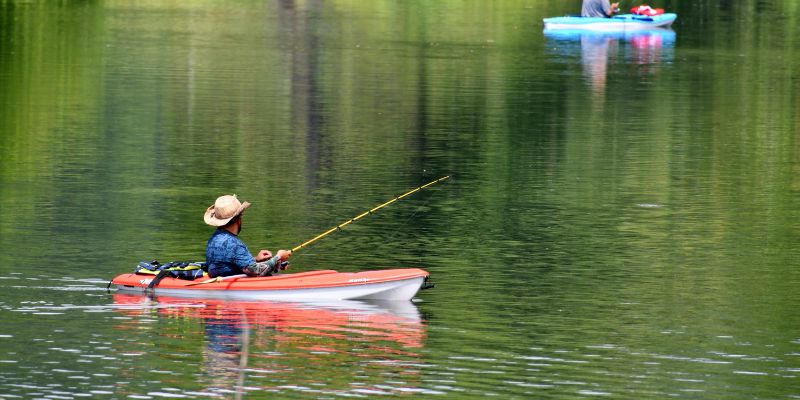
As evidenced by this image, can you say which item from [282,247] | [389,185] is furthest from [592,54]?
[282,247]

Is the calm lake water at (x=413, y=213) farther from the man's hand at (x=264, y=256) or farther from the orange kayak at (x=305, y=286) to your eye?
the man's hand at (x=264, y=256)

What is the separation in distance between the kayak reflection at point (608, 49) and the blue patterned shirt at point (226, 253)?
2600 cm

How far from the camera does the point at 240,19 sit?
231 feet

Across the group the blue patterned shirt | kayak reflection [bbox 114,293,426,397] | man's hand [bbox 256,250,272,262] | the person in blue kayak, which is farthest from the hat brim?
the person in blue kayak

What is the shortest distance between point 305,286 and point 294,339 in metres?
1.67

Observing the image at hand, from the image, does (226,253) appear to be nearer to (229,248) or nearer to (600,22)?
(229,248)

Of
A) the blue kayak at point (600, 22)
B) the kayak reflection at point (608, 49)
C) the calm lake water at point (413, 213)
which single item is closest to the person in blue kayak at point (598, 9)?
the blue kayak at point (600, 22)

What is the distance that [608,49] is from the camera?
6300 cm

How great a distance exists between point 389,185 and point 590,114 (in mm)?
12635

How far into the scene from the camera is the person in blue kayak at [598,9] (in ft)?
228

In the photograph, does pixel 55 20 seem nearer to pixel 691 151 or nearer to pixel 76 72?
pixel 76 72

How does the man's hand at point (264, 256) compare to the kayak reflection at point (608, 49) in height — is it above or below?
below

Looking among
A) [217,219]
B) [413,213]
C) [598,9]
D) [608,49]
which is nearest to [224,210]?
[217,219]

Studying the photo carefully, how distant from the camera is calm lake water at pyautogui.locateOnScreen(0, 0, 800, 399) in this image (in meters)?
17.1
